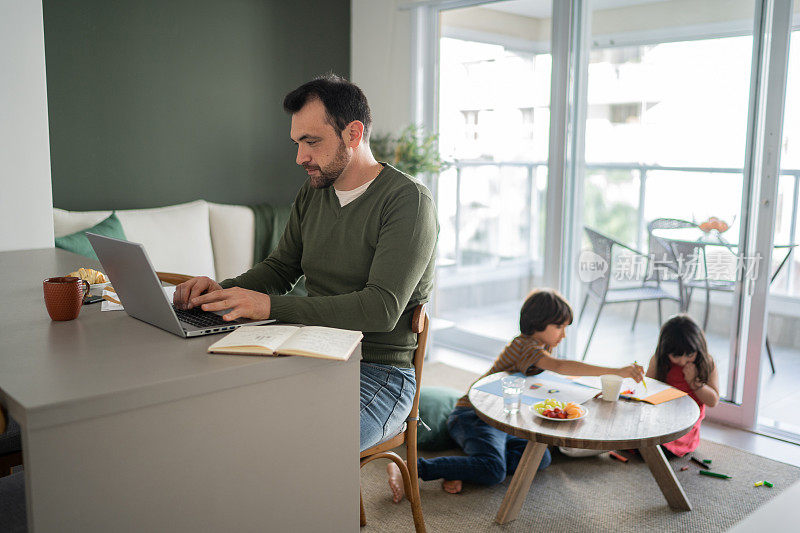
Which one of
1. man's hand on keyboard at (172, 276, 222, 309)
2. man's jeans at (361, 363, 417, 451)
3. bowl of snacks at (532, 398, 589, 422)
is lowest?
bowl of snacks at (532, 398, 589, 422)

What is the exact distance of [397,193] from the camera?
185 centimetres

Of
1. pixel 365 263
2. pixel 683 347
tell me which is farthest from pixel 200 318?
pixel 683 347

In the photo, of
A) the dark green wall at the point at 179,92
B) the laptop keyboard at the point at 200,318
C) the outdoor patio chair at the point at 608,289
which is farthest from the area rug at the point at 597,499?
the dark green wall at the point at 179,92

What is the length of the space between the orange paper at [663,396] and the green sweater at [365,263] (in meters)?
0.96

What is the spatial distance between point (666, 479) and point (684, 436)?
0.43 metres

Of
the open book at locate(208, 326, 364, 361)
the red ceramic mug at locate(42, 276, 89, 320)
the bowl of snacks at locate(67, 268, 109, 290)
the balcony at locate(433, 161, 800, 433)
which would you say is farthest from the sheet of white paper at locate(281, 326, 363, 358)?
the balcony at locate(433, 161, 800, 433)

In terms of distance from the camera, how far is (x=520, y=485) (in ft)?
7.34

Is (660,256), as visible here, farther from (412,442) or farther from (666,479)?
(412,442)

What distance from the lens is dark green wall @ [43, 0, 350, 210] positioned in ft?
11.3

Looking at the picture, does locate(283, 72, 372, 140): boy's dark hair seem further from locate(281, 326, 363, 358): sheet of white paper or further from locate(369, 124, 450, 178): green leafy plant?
locate(369, 124, 450, 178): green leafy plant

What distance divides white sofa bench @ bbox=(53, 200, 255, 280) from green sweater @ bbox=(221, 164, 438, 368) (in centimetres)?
152

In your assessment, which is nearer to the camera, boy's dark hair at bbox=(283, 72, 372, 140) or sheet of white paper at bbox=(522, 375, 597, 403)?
boy's dark hair at bbox=(283, 72, 372, 140)

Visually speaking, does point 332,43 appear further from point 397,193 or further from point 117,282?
point 117,282

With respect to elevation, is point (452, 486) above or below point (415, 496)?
below
